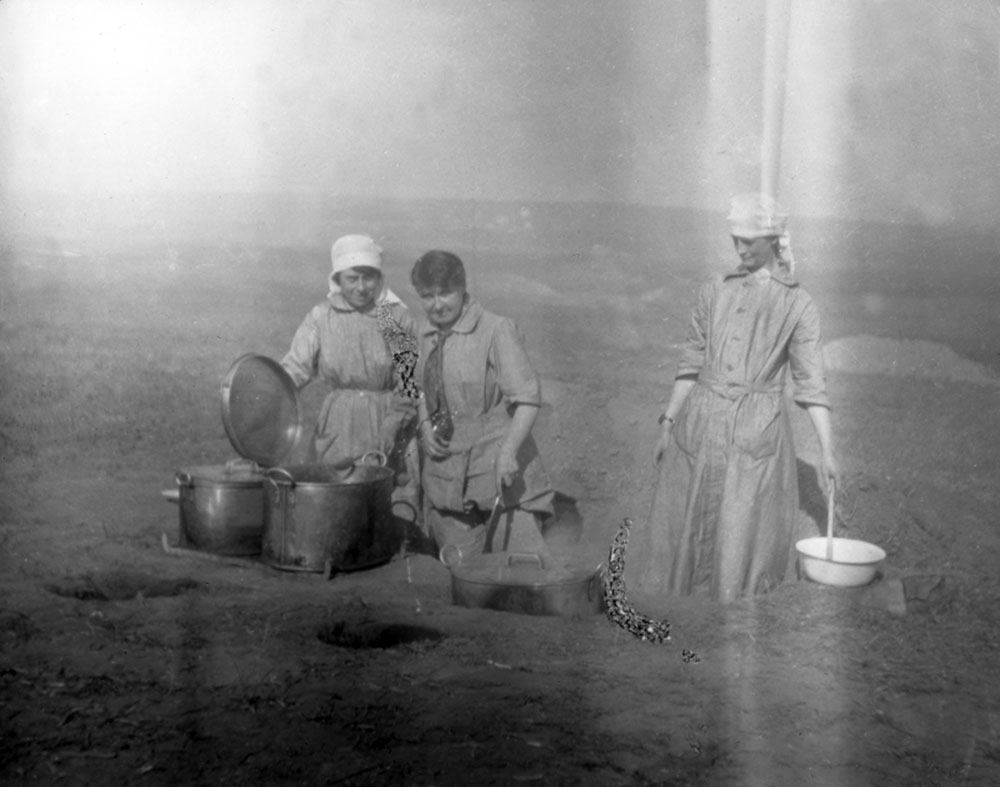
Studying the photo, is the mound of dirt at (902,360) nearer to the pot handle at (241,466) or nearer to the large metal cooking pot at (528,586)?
the large metal cooking pot at (528,586)

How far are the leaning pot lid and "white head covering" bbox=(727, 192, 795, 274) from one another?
181cm

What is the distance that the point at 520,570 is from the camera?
4527mm

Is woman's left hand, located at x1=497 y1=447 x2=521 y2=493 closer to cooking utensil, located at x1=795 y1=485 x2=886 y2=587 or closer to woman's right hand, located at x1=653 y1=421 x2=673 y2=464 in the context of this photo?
woman's right hand, located at x1=653 y1=421 x2=673 y2=464

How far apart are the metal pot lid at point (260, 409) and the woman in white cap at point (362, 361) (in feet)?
0.59

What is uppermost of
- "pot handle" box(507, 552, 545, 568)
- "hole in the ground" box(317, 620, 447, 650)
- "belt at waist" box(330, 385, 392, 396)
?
"belt at waist" box(330, 385, 392, 396)

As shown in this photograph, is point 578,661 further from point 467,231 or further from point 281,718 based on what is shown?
point 467,231

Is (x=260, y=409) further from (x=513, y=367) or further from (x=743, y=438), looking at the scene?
(x=743, y=438)

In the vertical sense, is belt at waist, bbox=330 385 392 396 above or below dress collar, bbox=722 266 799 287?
below

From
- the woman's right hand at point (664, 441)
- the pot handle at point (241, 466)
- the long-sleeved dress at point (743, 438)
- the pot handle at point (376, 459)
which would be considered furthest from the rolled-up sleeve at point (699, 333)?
the pot handle at point (241, 466)

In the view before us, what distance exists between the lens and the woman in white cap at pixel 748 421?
16.1ft

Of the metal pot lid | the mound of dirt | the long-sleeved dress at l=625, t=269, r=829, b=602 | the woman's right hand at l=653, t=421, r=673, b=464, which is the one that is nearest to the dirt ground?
the long-sleeved dress at l=625, t=269, r=829, b=602

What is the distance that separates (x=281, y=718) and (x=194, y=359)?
6504 mm

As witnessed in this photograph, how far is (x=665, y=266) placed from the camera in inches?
385

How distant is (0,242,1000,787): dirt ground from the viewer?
3.14m
